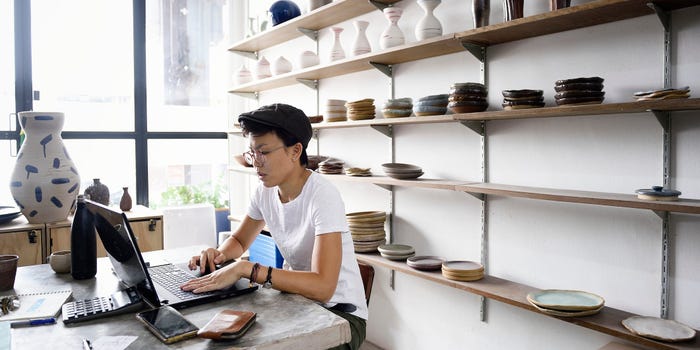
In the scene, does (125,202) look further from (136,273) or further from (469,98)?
(469,98)

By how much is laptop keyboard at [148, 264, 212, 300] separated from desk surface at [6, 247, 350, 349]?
9 cm

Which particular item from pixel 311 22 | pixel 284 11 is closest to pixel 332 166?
pixel 311 22

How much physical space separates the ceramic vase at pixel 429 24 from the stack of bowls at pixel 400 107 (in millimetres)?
345

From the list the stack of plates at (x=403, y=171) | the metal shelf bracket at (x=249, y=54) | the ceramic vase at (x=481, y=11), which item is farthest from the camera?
the metal shelf bracket at (x=249, y=54)

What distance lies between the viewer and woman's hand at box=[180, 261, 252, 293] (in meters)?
1.51

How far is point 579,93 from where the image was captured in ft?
6.58

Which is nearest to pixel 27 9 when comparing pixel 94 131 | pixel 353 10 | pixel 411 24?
pixel 94 131

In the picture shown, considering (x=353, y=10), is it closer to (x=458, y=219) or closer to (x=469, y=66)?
(x=469, y=66)

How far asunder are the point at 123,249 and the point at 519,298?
1.61m

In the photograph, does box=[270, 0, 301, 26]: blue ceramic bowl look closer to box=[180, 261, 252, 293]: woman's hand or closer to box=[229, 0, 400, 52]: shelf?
box=[229, 0, 400, 52]: shelf

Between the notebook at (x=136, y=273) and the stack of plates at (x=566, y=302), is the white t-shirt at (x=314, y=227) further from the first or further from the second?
the stack of plates at (x=566, y=302)

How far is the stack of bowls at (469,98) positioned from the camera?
2389 mm

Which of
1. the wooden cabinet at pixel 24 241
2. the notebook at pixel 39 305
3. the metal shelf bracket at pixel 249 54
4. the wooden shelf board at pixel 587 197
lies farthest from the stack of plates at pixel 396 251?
the metal shelf bracket at pixel 249 54

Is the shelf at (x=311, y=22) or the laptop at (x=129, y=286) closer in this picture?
the laptop at (x=129, y=286)
